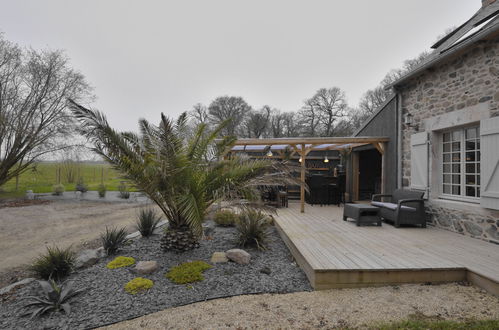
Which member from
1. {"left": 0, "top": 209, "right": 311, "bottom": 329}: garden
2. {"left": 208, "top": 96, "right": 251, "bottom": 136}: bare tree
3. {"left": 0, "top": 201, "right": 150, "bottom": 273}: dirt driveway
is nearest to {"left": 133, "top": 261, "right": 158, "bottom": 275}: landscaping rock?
{"left": 0, "top": 209, "right": 311, "bottom": 329}: garden

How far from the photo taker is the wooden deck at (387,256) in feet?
8.86

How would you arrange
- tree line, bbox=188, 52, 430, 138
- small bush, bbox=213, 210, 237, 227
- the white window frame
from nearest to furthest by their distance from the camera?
the white window frame, small bush, bbox=213, 210, 237, 227, tree line, bbox=188, 52, 430, 138

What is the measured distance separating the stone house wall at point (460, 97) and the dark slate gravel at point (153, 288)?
10.5 ft

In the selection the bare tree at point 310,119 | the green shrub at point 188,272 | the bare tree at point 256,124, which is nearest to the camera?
the green shrub at point 188,272

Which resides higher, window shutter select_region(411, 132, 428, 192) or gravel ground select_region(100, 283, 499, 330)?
window shutter select_region(411, 132, 428, 192)

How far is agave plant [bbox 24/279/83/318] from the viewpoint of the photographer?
7.67ft

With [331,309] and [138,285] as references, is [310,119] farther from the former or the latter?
[138,285]

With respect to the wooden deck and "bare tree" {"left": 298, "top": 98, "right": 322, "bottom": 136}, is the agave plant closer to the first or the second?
the wooden deck

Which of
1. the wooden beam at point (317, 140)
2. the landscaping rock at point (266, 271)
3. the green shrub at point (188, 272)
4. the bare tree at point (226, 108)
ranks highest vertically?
the bare tree at point (226, 108)

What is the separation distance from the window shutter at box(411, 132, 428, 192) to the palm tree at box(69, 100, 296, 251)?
3.38 metres

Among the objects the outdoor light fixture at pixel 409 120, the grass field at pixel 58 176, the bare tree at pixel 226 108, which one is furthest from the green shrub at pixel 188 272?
the bare tree at pixel 226 108

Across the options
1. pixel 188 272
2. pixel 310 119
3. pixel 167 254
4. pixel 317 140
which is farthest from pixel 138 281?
pixel 310 119

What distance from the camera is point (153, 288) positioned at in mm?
2744

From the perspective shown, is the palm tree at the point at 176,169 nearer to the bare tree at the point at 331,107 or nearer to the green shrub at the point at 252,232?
the green shrub at the point at 252,232
